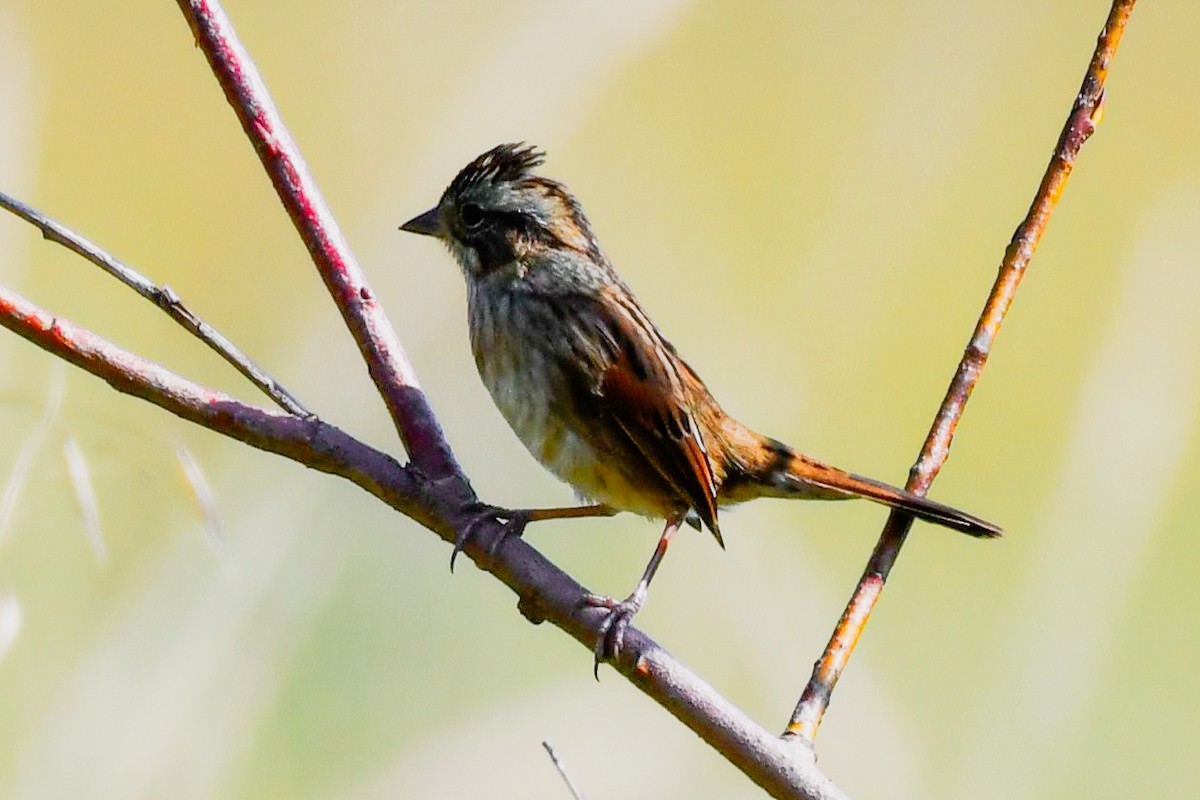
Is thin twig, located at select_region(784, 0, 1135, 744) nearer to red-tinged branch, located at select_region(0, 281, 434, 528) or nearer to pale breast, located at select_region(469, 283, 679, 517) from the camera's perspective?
red-tinged branch, located at select_region(0, 281, 434, 528)

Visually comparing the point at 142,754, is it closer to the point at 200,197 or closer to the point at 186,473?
the point at 186,473

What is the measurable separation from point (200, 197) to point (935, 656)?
8.19ft

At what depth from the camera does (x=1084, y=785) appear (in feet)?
11.2

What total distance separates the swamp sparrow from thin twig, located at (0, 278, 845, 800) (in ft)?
2.02

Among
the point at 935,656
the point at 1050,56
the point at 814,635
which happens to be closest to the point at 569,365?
the point at 814,635

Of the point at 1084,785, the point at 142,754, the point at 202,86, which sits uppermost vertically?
the point at 202,86

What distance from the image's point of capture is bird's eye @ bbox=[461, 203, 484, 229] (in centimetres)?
286

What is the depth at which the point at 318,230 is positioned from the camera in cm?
206

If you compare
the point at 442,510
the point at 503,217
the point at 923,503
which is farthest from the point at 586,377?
the point at 442,510

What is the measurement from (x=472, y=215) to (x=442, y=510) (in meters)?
1.11

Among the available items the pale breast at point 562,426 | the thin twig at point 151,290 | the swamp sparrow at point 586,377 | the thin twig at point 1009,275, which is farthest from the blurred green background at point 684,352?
the thin twig at point 1009,275

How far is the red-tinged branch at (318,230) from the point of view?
1995 mm

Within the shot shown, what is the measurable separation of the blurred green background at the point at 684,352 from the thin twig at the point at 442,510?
178 mm

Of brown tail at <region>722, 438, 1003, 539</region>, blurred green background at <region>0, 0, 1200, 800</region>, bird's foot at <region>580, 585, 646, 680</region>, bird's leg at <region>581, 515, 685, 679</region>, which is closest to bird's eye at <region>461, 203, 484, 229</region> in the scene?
blurred green background at <region>0, 0, 1200, 800</region>
